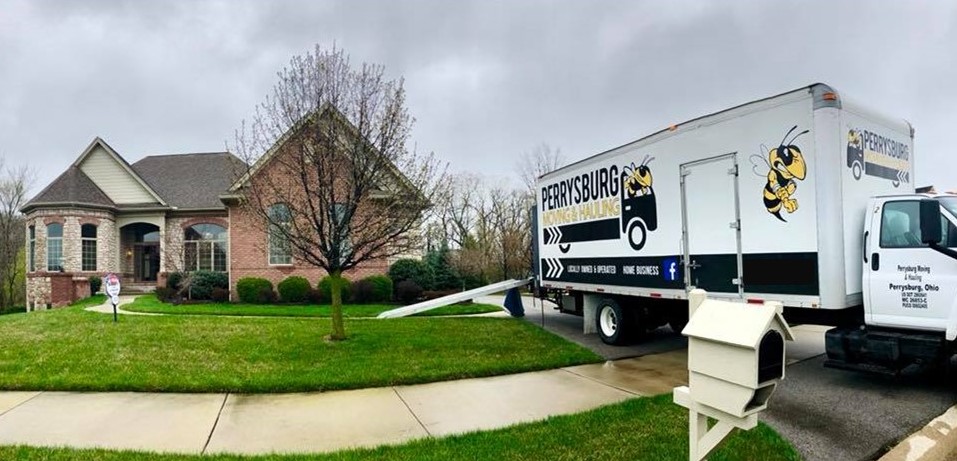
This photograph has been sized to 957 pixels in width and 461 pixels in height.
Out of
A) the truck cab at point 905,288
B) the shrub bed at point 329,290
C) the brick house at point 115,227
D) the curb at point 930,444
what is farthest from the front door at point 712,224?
the brick house at point 115,227

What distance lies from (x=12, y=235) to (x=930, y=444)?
128 feet

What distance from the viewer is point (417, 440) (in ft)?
15.7

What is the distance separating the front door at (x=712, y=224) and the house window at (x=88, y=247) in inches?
1044

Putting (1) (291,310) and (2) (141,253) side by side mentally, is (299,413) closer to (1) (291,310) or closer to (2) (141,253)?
(1) (291,310)

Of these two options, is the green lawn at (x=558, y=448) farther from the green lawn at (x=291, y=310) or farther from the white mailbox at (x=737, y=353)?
the green lawn at (x=291, y=310)

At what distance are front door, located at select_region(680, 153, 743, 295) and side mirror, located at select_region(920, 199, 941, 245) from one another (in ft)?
6.10

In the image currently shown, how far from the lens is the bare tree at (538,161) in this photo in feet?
122

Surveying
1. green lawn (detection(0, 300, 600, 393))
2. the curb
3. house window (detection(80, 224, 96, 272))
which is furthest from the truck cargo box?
house window (detection(80, 224, 96, 272))

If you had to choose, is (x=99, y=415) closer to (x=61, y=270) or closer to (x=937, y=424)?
(x=937, y=424)

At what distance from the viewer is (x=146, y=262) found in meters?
26.9

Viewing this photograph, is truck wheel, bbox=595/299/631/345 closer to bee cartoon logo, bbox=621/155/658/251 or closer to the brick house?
bee cartoon logo, bbox=621/155/658/251

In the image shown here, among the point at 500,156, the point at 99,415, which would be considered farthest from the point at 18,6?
the point at 500,156

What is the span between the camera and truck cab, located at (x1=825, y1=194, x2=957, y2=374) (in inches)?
229

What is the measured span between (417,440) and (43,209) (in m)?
27.1
